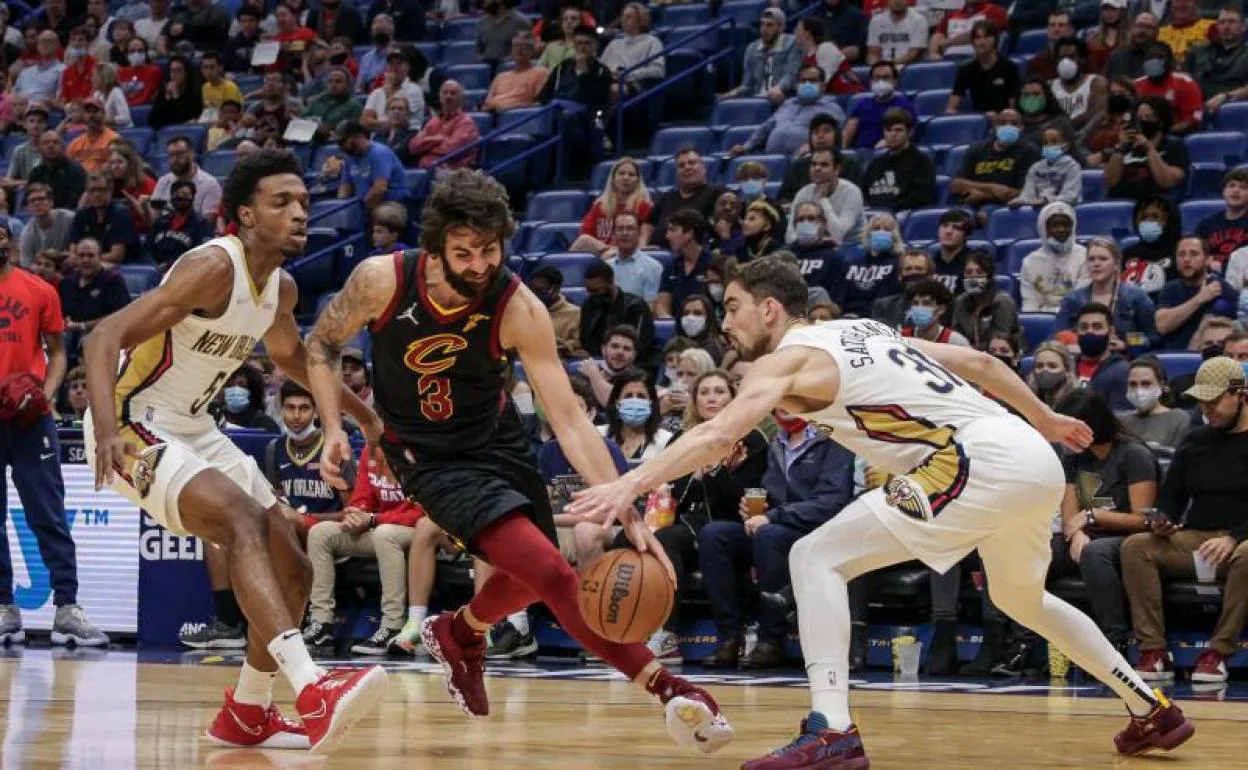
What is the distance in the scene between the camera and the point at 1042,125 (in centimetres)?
1420

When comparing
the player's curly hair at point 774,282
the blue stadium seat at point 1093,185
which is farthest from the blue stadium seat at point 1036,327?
the player's curly hair at point 774,282

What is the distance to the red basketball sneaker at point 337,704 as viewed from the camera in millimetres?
5496

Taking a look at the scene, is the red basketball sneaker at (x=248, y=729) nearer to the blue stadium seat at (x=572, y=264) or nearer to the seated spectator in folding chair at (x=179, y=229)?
the blue stadium seat at (x=572, y=264)

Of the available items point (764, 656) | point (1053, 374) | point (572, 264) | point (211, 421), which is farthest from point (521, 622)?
point (211, 421)

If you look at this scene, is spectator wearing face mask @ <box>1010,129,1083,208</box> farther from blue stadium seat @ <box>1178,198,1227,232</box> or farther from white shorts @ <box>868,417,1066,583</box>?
white shorts @ <box>868,417,1066,583</box>

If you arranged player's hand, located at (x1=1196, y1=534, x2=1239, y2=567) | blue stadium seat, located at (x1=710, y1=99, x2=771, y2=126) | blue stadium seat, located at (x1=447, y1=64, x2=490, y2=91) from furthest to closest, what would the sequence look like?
1. blue stadium seat, located at (x1=447, y1=64, x2=490, y2=91)
2. blue stadium seat, located at (x1=710, y1=99, x2=771, y2=126)
3. player's hand, located at (x1=1196, y1=534, x2=1239, y2=567)

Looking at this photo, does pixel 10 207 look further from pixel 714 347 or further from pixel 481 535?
pixel 481 535

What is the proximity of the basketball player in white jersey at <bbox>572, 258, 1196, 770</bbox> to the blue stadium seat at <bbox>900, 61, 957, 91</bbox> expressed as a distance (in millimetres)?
10054

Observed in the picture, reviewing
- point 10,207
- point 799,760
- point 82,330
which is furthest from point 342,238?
point 799,760

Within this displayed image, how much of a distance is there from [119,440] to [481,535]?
1.16 m

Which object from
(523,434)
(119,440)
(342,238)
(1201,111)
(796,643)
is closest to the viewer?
(119,440)

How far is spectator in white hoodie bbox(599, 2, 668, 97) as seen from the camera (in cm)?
1742

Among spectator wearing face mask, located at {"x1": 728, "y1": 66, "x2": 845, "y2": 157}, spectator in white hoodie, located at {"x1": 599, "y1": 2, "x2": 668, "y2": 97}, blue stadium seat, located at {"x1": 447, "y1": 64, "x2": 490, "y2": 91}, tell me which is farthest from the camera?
blue stadium seat, located at {"x1": 447, "y1": 64, "x2": 490, "y2": 91}

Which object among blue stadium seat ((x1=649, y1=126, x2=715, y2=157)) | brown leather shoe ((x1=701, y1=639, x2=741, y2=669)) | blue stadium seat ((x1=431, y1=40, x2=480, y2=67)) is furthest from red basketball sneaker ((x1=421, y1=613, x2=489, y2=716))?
blue stadium seat ((x1=431, y1=40, x2=480, y2=67))
